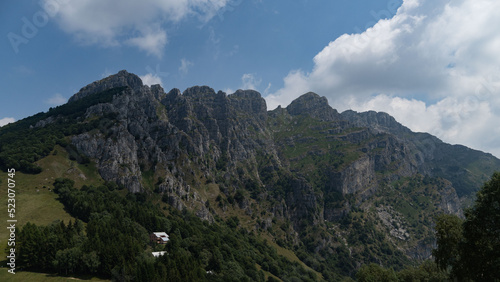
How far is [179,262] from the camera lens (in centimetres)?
8269

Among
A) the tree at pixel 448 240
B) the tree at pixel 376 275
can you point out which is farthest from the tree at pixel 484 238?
the tree at pixel 376 275

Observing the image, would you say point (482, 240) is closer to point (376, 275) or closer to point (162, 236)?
point (376, 275)

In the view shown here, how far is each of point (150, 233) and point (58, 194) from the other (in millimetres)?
50217

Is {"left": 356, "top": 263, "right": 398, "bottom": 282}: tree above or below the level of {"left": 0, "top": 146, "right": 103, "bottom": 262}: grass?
below

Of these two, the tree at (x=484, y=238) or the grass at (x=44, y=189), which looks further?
the grass at (x=44, y=189)

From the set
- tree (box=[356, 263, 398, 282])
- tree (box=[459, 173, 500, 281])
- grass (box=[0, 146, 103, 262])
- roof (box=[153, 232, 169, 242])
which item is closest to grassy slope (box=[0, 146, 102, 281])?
grass (box=[0, 146, 103, 262])

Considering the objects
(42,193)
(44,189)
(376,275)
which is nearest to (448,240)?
(376,275)

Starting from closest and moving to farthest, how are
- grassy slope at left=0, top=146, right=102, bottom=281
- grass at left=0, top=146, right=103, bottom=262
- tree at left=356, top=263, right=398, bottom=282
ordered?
tree at left=356, top=263, right=398, bottom=282 → grassy slope at left=0, top=146, right=102, bottom=281 → grass at left=0, top=146, right=103, bottom=262

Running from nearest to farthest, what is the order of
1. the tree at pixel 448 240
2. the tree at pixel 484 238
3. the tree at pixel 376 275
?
the tree at pixel 484 238, the tree at pixel 448 240, the tree at pixel 376 275

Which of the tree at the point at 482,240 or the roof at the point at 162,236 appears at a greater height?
→ the tree at the point at 482,240

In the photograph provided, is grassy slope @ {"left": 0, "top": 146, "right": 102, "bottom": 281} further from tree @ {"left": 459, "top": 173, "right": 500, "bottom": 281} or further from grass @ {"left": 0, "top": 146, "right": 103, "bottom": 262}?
tree @ {"left": 459, "top": 173, "right": 500, "bottom": 281}

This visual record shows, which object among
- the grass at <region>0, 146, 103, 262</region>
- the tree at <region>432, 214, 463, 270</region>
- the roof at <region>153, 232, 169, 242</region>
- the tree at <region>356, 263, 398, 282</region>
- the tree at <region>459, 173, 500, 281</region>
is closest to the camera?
the tree at <region>459, 173, 500, 281</region>

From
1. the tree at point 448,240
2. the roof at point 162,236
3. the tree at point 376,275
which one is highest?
the tree at point 448,240

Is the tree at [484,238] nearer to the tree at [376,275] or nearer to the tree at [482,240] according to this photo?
the tree at [482,240]
